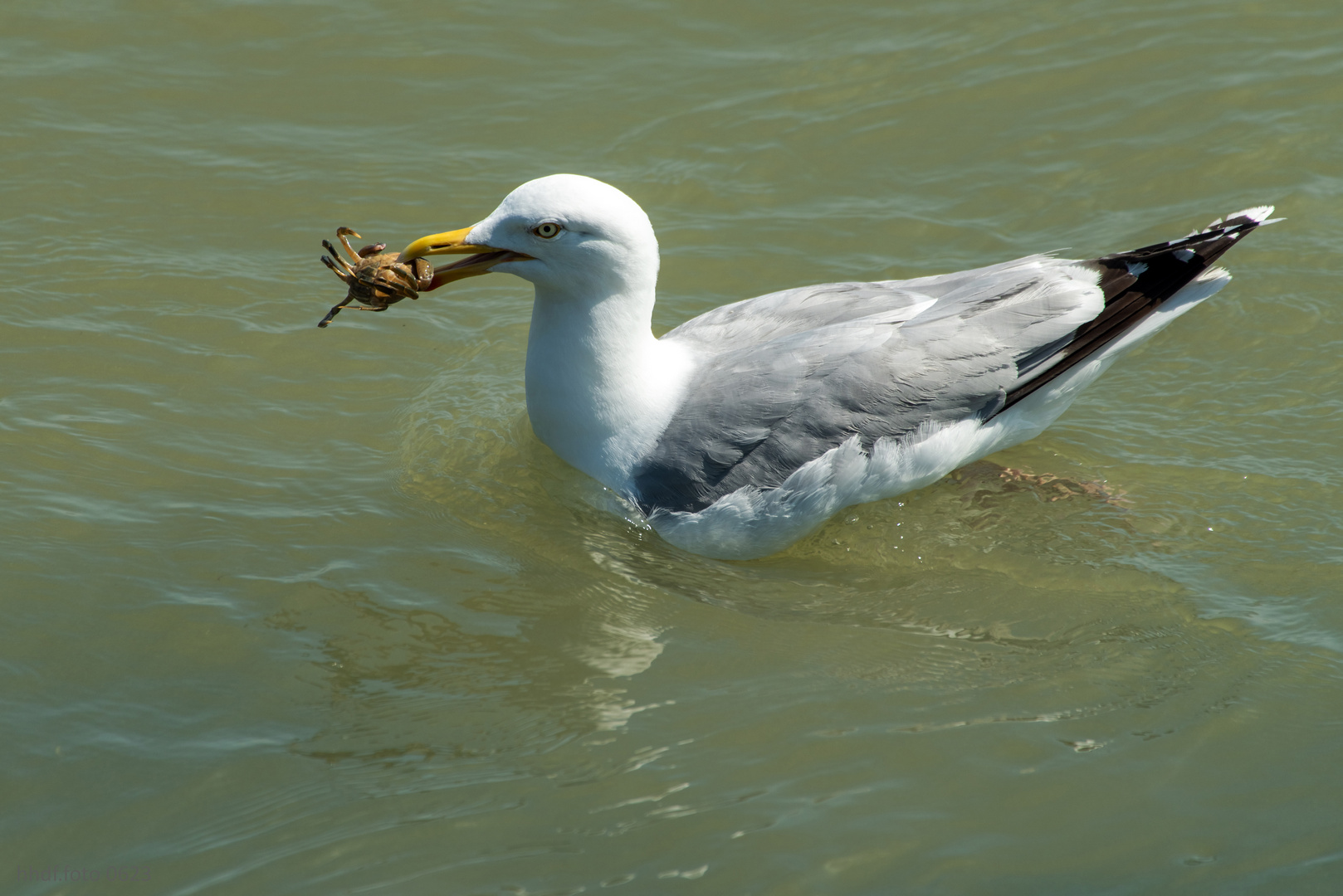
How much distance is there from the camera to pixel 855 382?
5480 mm

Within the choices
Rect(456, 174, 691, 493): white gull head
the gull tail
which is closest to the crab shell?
Rect(456, 174, 691, 493): white gull head

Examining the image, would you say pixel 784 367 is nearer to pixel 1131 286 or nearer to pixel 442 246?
pixel 442 246

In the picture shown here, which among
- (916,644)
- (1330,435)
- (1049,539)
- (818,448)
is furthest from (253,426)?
(1330,435)

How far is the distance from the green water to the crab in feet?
2.97

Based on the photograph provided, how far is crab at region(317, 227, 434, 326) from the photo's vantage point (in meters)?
5.39

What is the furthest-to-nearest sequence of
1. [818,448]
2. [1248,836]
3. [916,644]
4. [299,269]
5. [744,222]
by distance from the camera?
[744,222], [299,269], [818,448], [916,644], [1248,836]

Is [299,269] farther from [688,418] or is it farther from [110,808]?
[110,808]

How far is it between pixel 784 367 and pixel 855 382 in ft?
1.02

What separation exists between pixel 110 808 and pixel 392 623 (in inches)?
49.2

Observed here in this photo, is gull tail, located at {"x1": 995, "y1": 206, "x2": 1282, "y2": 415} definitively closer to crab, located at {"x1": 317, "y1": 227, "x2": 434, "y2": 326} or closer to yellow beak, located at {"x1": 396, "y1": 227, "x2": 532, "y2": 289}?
yellow beak, located at {"x1": 396, "y1": 227, "x2": 532, "y2": 289}

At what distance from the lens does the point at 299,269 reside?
7316mm

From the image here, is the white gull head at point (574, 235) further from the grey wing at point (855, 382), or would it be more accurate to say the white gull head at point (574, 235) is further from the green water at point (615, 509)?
the green water at point (615, 509)

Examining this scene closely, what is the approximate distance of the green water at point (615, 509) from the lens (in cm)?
412

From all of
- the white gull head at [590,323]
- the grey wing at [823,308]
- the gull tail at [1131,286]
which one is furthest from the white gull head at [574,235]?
the gull tail at [1131,286]
